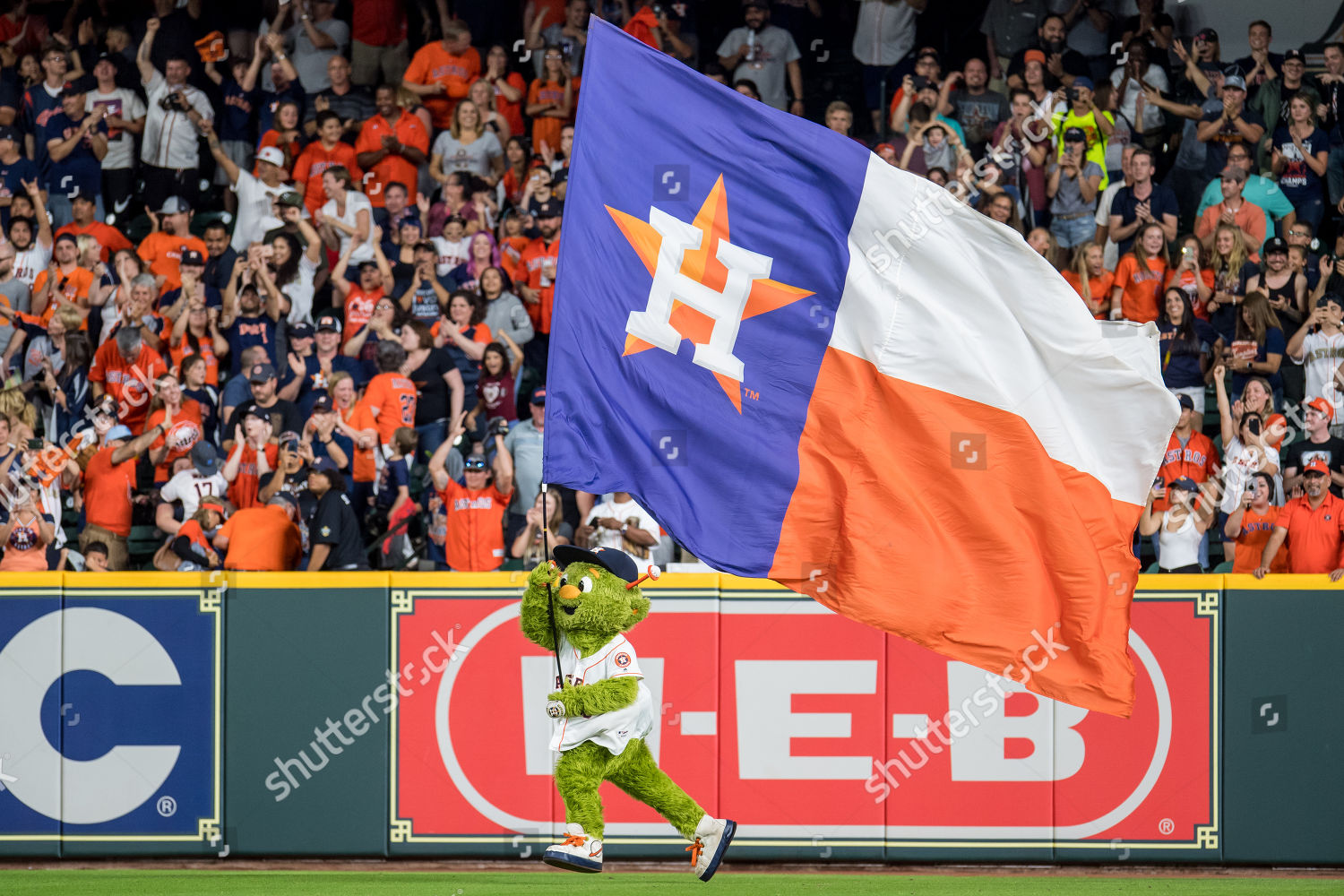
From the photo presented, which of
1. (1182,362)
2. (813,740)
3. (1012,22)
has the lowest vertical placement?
(813,740)

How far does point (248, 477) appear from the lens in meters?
12.2

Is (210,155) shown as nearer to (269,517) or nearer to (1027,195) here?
(269,517)

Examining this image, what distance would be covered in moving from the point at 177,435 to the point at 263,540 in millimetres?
2014

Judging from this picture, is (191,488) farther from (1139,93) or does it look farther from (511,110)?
(1139,93)

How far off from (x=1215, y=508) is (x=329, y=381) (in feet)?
24.9

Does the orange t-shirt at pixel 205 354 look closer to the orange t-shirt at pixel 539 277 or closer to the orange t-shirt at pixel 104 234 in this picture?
the orange t-shirt at pixel 104 234

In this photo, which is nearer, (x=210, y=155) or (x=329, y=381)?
(x=329, y=381)

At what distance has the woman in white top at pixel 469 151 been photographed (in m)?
14.8

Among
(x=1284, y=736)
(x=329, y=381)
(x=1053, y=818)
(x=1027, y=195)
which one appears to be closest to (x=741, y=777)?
(x=1053, y=818)

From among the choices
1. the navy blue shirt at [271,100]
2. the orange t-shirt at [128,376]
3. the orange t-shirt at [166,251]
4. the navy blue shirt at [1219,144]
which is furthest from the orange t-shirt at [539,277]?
the navy blue shirt at [1219,144]

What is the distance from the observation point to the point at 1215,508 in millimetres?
11508

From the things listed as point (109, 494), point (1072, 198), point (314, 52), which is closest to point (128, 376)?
point (109, 494)

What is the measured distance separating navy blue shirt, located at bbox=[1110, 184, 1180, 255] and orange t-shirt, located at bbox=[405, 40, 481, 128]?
22.8 ft

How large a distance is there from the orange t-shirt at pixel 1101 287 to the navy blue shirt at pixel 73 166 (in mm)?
10058
